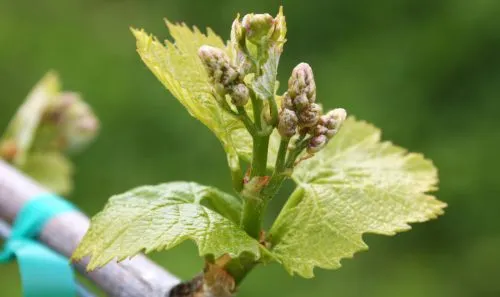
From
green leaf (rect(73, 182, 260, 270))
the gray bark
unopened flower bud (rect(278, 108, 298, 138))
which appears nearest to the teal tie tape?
the gray bark

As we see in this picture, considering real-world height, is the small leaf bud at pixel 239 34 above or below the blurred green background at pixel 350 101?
below

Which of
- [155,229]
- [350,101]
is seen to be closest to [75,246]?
[155,229]

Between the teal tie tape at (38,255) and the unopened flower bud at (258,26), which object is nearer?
the unopened flower bud at (258,26)

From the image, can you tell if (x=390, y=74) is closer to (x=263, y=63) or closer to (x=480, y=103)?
(x=480, y=103)

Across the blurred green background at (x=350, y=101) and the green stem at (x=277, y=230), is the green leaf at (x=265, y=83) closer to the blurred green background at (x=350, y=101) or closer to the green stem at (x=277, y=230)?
the green stem at (x=277, y=230)

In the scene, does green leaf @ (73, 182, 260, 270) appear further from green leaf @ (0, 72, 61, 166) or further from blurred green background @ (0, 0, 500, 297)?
blurred green background @ (0, 0, 500, 297)

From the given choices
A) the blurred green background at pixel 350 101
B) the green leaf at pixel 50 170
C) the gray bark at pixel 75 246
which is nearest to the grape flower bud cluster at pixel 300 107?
the gray bark at pixel 75 246

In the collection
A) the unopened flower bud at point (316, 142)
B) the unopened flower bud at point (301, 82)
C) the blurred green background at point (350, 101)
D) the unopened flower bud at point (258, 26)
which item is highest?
the blurred green background at point (350, 101)

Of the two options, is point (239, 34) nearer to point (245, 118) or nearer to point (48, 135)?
point (245, 118)
